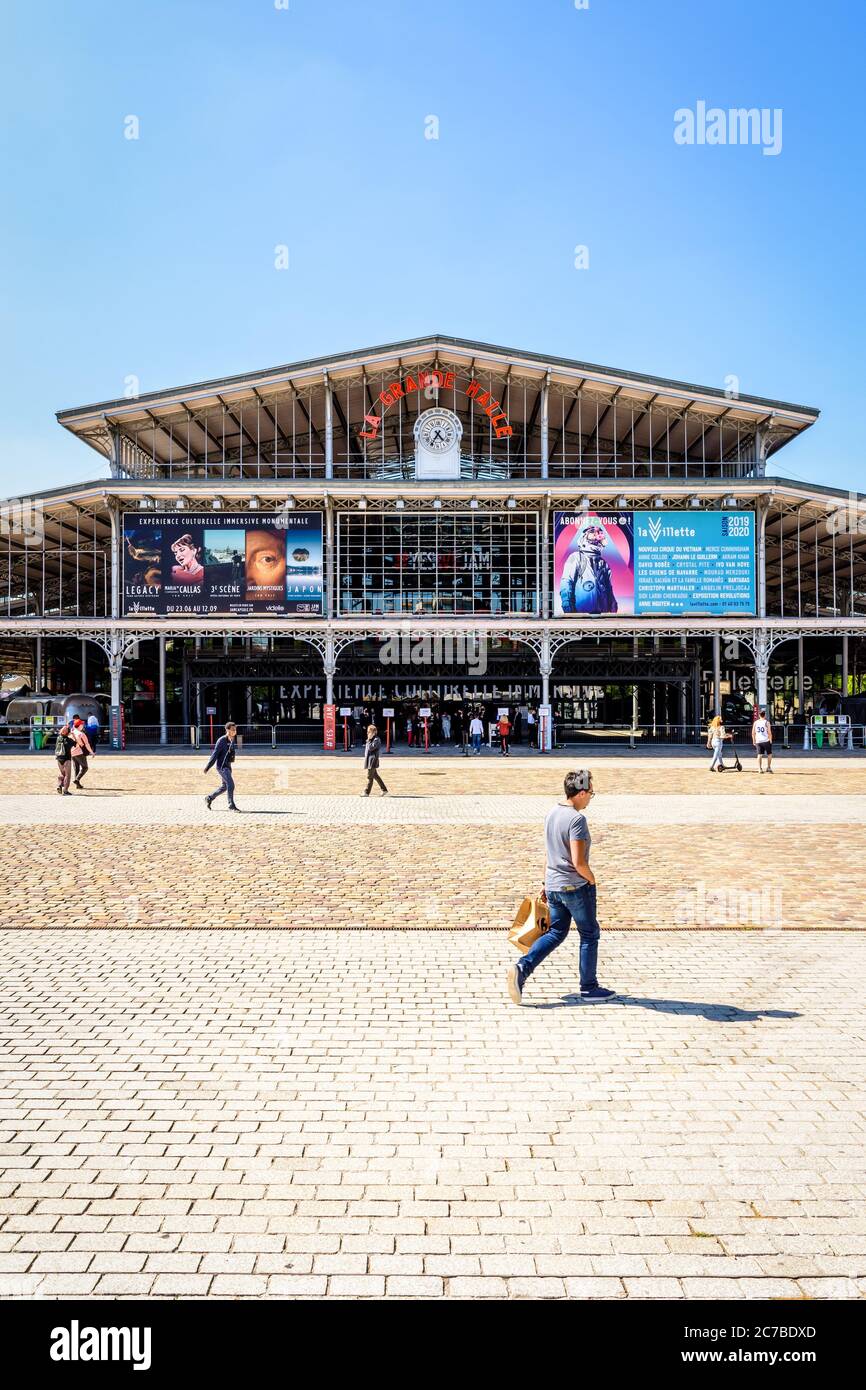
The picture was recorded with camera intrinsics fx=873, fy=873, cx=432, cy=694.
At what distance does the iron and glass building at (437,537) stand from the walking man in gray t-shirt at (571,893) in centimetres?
2932

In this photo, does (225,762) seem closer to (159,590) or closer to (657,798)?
(657,798)

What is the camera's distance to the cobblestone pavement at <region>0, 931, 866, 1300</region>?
322cm

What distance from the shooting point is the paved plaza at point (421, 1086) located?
3.28m

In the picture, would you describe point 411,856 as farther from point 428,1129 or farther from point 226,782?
point 428,1129

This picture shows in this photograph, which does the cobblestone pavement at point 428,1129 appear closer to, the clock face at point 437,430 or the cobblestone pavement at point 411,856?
the cobblestone pavement at point 411,856

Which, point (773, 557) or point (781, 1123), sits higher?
point (773, 557)

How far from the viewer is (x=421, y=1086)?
15.7ft

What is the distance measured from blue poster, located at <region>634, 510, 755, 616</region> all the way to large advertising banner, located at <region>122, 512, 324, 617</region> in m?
13.4

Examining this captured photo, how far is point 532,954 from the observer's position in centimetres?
607

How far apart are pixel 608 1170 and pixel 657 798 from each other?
49.5ft

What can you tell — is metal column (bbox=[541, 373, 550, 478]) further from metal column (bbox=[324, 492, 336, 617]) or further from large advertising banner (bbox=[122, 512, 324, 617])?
large advertising banner (bbox=[122, 512, 324, 617])

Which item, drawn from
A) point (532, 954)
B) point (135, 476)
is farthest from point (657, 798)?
point (135, 476)

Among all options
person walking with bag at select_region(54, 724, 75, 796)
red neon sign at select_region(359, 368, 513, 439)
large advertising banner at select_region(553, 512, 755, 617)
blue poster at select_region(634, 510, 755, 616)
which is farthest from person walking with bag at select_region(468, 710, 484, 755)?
person walking with bag at select_region(54, 724, 75, 796)

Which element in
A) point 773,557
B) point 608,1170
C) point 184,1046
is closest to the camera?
point 608,1170
